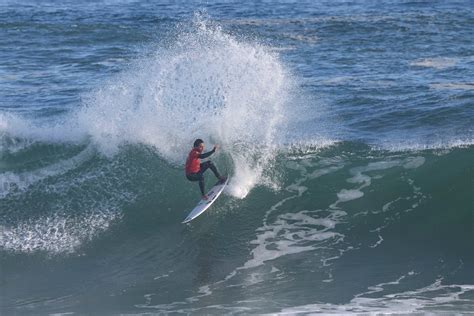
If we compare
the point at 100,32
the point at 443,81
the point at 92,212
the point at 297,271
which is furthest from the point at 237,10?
the point at 297,271

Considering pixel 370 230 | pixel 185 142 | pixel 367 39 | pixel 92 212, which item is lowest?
pixel 370 230

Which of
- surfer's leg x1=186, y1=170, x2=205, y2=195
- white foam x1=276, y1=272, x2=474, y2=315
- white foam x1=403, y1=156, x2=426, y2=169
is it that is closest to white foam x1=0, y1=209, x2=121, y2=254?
surfer's leg x1=186, y1=170, x2=205, y2=195

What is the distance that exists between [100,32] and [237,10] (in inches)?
243

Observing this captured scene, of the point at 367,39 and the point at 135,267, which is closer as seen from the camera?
the point at 135,267

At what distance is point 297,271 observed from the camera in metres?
14.4

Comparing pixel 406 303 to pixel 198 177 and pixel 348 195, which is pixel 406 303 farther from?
pixel 198 177

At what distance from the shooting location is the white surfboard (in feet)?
52.9

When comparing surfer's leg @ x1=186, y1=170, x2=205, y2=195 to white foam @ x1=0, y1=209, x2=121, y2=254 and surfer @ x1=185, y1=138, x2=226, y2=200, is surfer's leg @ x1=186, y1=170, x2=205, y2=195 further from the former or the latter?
white foam @ x1=0, y1=209, x2=121, y2=254

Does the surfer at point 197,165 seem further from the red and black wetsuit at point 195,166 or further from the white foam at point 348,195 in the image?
the white foam at point 348,195

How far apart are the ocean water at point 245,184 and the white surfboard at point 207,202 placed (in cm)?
29

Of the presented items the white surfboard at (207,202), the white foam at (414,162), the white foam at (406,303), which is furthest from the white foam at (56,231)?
the white foam at (414,162)

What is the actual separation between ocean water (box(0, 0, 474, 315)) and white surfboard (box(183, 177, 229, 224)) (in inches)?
11.3

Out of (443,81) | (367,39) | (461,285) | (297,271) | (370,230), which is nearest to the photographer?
(461,285)

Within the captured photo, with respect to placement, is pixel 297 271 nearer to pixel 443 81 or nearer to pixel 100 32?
pixel 443 81
